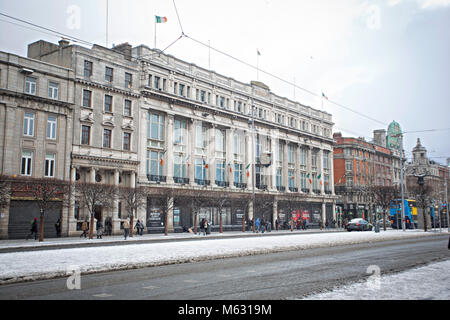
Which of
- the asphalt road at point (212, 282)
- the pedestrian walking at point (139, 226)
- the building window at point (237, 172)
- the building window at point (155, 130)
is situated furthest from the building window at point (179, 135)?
the asphalt road at point (212, 282)

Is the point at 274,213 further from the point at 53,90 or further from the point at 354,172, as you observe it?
the point at 53,90

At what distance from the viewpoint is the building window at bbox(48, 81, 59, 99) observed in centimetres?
3919

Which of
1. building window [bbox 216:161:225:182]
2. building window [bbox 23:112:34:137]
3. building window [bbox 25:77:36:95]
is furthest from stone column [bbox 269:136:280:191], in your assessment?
building window [bbox 25:77:36:95]

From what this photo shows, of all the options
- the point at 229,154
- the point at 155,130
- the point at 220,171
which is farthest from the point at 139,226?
the point at 229,154

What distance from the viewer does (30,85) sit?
37.8 metres

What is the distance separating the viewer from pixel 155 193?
146ft

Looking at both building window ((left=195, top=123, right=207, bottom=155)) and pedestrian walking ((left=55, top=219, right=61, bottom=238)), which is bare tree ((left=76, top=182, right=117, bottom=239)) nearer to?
pedestrian walking ((left=55, top=219, right=61, bottom=238))

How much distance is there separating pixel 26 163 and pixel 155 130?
51.1 ft

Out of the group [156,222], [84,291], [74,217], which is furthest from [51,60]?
[84,291]

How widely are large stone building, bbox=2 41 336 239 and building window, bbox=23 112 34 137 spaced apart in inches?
151

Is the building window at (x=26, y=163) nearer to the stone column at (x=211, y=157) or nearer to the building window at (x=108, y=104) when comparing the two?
the building window at (x=108, y=104)

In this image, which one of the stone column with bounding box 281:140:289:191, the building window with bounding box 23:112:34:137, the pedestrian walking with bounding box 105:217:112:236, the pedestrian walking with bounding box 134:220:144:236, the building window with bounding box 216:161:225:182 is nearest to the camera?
the building window with bounding box 23:112:34:137
